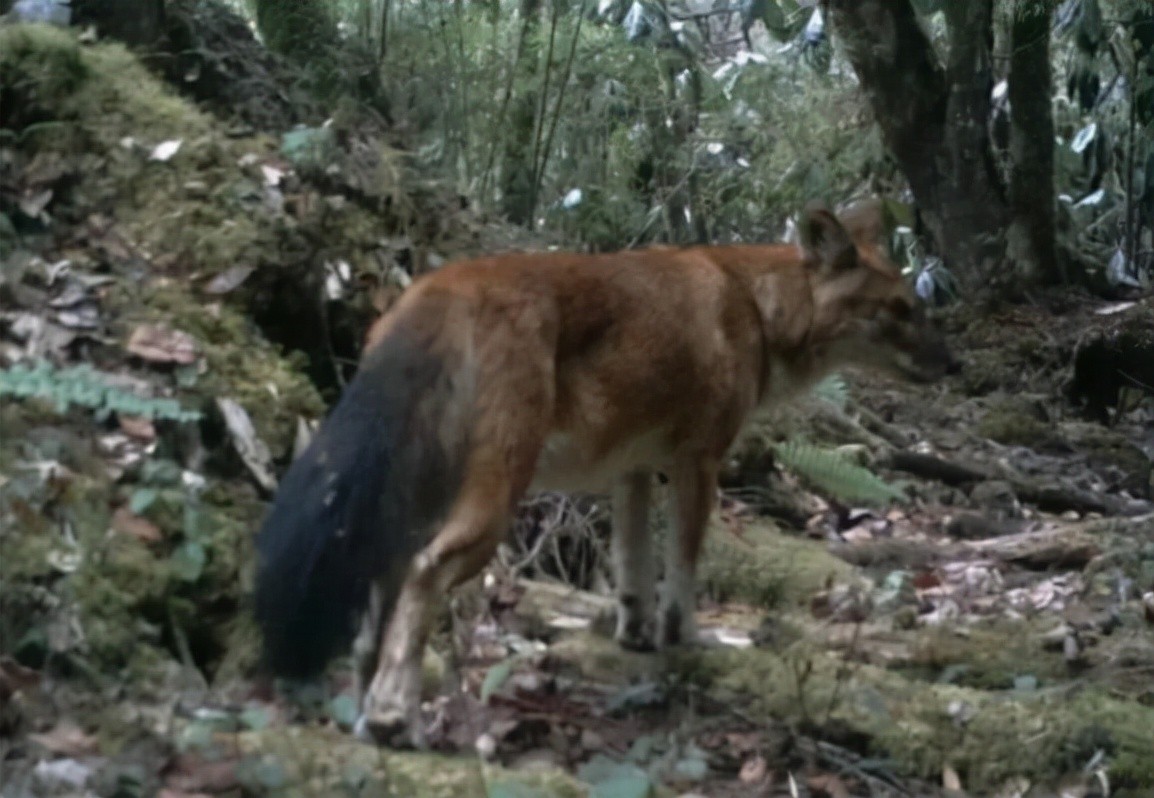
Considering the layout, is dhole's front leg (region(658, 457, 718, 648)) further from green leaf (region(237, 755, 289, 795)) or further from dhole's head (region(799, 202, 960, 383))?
green leaf (region(237, 755, 289, 795))

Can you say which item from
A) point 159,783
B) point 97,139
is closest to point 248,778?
point 159,783

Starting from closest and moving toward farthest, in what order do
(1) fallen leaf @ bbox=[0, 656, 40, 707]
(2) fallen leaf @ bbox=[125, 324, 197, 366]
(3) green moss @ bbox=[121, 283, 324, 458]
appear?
(1) fallen leaf @ bbox=[0, 656, 40, 707] → (2) fallen leaf @ bbox=[125, 324, 197, 366] → (3) green moss @ bbox=[121, 283, 324, 458]

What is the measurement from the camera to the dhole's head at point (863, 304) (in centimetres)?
681

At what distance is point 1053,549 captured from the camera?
8.24 metres

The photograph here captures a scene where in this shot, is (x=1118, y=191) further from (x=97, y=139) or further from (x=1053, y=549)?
(x=97, y=139)

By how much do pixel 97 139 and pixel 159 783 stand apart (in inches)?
144

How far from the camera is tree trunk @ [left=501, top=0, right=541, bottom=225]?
10.6 m

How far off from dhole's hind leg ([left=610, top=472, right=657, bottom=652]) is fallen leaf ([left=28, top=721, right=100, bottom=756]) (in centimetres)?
244

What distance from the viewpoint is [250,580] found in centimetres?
522

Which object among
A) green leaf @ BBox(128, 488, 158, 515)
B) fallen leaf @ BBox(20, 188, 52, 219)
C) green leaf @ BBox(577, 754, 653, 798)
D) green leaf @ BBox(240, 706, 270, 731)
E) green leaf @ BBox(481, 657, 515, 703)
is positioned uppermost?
fallen leaf @ BBox(20, 188, 52, 219)

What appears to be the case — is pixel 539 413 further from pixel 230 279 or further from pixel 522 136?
pixel 522 136

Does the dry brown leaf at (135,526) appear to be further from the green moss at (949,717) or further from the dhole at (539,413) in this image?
the green moss at (949,717)

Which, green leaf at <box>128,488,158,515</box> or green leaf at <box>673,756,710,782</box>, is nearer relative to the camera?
green leaf at <box>673,756,710,782</box>

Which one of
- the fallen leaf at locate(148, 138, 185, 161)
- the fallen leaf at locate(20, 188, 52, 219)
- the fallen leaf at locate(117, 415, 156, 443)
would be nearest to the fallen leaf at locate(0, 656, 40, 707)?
the fallen leaf at locate(117, 415, 156, 443)
